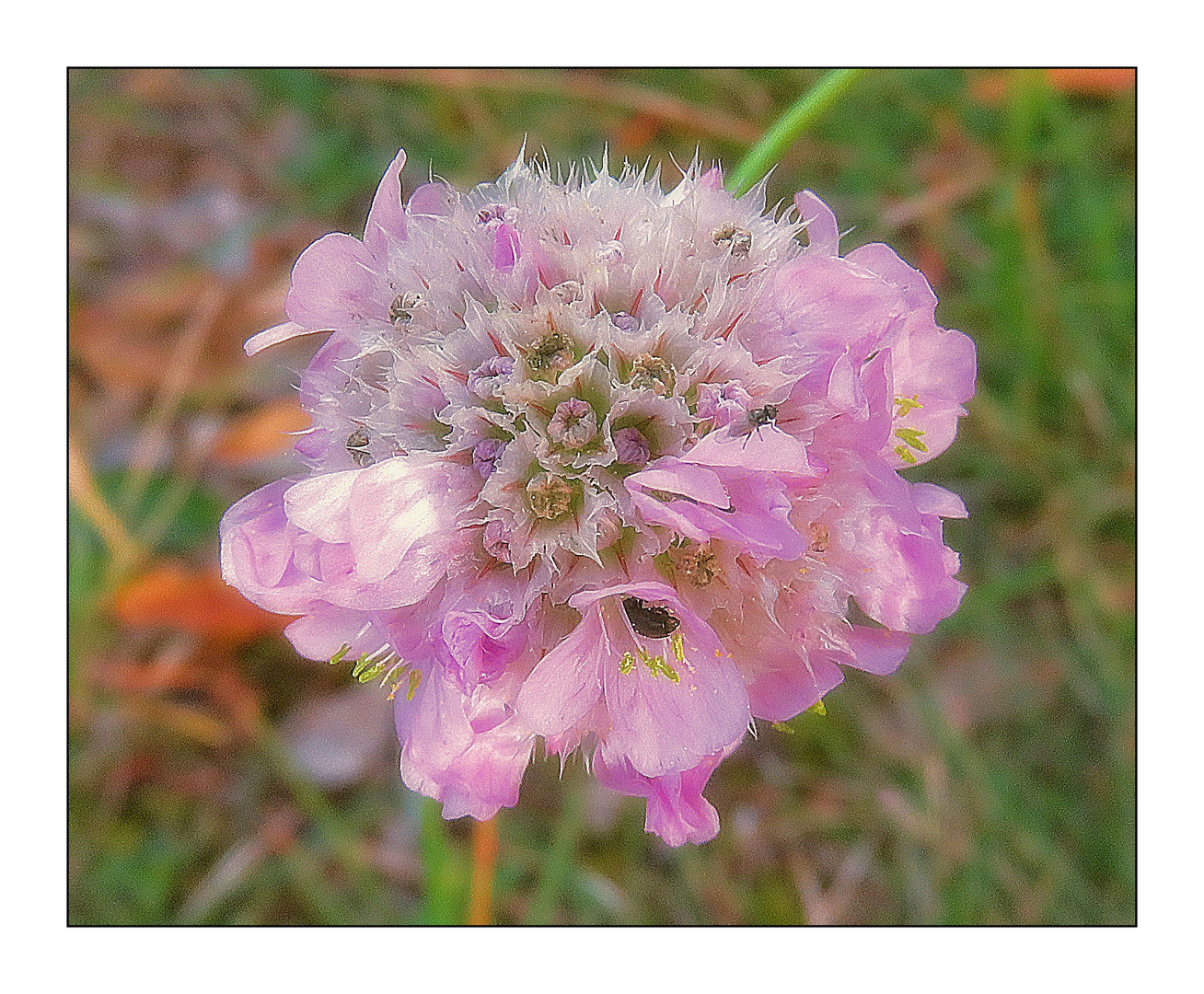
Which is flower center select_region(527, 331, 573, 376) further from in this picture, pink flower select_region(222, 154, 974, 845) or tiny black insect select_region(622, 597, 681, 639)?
tiny black insect select_region(622, 597, 681, 639)

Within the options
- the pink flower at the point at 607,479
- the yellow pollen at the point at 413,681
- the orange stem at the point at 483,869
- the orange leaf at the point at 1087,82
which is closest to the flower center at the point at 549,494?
the pink flower at the point at 607,479

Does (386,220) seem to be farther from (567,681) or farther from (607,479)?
(567,681)

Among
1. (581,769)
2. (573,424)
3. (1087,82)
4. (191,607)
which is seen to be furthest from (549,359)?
(1087,82)

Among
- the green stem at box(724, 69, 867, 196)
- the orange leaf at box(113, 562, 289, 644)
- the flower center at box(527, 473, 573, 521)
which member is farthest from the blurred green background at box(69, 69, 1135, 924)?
the flower center at box(527, 473, 573, 521)

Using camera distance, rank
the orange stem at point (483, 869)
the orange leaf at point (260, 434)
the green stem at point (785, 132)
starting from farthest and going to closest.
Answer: the orange leaf at point (260, 434), the orange stem at point (483, 869), the green stem at point (785, 132)

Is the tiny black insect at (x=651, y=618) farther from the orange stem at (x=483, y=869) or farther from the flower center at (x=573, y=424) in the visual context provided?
the orange stem at (x=483, y=869)

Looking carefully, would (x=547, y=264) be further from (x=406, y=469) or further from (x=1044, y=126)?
(x=1044, y=126)

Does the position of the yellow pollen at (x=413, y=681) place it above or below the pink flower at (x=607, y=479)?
below
